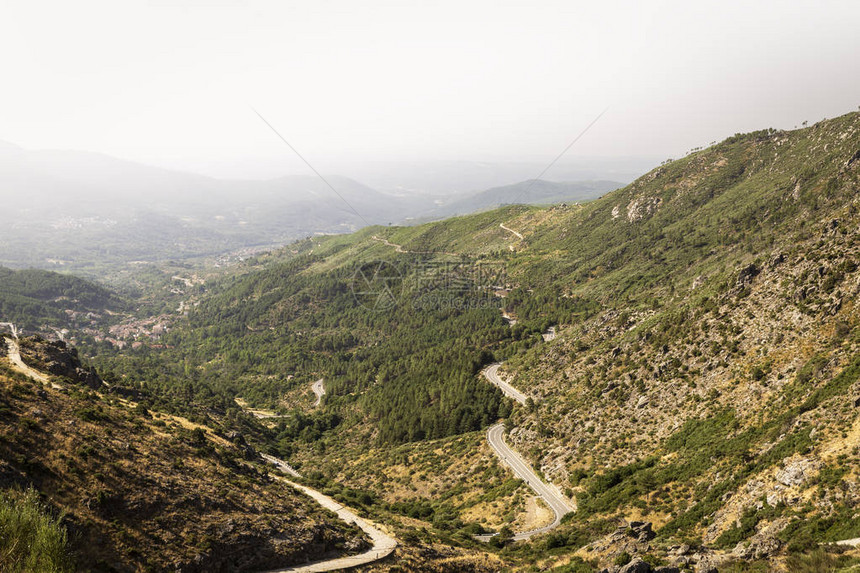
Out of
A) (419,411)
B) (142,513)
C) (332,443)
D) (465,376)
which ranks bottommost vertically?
(332,443)

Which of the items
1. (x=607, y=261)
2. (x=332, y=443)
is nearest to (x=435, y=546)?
(x=332, y=443)

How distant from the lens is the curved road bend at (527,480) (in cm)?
5557

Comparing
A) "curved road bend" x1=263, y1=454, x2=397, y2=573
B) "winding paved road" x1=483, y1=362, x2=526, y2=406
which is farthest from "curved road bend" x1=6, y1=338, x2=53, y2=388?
"winding paved road" x1=483, y1=362, x2=526, y2=406

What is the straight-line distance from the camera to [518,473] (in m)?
70.9

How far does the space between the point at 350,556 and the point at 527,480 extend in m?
37.6

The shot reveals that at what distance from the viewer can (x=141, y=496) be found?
35.7m

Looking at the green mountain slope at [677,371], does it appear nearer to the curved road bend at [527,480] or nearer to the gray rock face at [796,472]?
the gray rock face at [796,472]

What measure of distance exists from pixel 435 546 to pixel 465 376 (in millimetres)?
67357

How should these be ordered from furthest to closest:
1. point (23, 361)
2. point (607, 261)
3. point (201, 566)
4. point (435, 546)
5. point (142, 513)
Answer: point (607, 261), point (23, 361), point (435, 546), point (142, 513), point (201, 566)

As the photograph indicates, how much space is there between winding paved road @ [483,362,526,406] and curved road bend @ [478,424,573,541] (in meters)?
9.57

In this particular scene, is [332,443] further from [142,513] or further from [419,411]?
[142,513]

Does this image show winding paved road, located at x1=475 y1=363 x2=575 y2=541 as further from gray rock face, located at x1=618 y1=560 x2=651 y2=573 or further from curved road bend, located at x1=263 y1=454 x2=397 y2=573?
gray rock face, located at x1=618 y1=560 x2=651 y2=573

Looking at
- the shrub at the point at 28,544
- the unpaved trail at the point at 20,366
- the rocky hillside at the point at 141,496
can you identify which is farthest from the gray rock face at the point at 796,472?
the unpaved trail at the point at 20,366

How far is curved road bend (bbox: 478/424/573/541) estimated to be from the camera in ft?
182
